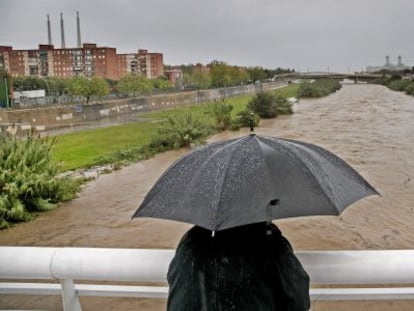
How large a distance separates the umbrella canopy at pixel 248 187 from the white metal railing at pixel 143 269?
16 cm

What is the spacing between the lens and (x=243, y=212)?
116cm

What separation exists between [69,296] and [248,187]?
78cm

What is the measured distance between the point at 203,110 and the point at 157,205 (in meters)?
17.2

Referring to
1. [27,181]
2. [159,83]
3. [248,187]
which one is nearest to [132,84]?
[159,83]

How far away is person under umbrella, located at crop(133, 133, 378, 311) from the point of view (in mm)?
1101

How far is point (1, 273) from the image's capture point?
1527mm

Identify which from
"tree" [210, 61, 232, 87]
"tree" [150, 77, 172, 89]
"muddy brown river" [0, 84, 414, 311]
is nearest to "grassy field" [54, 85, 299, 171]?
"muddy brown river" [0, 84, 414, 311]

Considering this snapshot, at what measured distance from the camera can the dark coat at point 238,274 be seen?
109 centimetres

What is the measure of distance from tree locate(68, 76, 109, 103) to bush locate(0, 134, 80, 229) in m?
28.4

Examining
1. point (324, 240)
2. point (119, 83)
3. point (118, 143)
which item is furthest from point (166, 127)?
point (119, 83)

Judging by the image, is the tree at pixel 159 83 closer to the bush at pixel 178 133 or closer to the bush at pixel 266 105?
the bush at pixel 266 105

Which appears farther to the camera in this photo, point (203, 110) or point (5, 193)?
point (203, 110)

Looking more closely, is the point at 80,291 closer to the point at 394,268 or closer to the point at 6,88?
the point at 394,268

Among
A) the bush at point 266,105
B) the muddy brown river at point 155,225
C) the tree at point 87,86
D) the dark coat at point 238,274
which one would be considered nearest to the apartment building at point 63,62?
the tree at point 87,86
